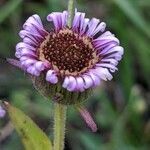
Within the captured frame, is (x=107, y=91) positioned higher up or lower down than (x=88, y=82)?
lower down

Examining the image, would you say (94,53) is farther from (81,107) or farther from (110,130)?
(110,130)

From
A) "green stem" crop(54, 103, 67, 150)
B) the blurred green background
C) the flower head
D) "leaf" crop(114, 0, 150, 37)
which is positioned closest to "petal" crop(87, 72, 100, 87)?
the flower head

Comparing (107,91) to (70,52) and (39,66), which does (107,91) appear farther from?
(39,66)

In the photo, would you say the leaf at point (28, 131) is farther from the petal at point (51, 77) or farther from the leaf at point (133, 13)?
the leaf at point (133, 13)

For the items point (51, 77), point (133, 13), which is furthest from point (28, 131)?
point (133, 13)

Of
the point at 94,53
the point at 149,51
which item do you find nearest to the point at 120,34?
the point at 149,51

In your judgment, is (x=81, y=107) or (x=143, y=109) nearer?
(x=81, y=107)

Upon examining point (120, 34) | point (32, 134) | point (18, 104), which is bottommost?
point (18, 104)

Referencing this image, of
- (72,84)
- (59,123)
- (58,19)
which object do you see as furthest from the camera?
(58,19)
